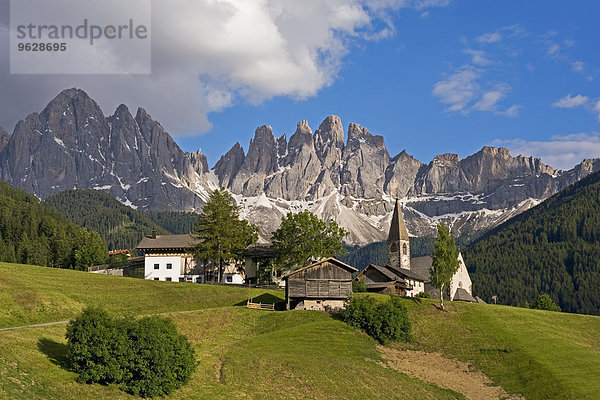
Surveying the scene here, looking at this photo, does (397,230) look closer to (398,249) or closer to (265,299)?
(398,249)

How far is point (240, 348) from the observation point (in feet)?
198

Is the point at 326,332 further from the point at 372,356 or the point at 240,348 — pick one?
the point at 240,348

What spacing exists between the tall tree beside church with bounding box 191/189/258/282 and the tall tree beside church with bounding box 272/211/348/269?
9.50 meters

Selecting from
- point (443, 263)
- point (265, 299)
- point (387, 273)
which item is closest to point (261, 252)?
point (265, 299)

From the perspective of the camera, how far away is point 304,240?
96000 mm

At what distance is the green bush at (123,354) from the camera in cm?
4278

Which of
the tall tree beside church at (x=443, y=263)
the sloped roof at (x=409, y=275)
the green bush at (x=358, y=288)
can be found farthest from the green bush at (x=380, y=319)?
the sloped roof at (x=409, y=275)

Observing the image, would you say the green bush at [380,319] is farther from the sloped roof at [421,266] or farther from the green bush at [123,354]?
the sloped roof at [421,266]

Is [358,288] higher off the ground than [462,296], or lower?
higher

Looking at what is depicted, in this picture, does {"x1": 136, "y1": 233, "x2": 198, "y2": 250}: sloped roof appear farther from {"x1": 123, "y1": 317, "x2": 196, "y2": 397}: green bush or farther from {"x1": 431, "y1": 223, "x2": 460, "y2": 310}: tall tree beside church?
{"x1": 123, "y1": 317, "x2": 196, "y2": 397}: green bush

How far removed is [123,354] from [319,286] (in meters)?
38.6

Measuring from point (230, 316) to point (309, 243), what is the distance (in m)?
27.0

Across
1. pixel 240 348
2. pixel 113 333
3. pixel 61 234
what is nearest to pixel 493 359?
pixel 240 348

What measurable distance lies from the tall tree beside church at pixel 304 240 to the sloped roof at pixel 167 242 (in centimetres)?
2441
